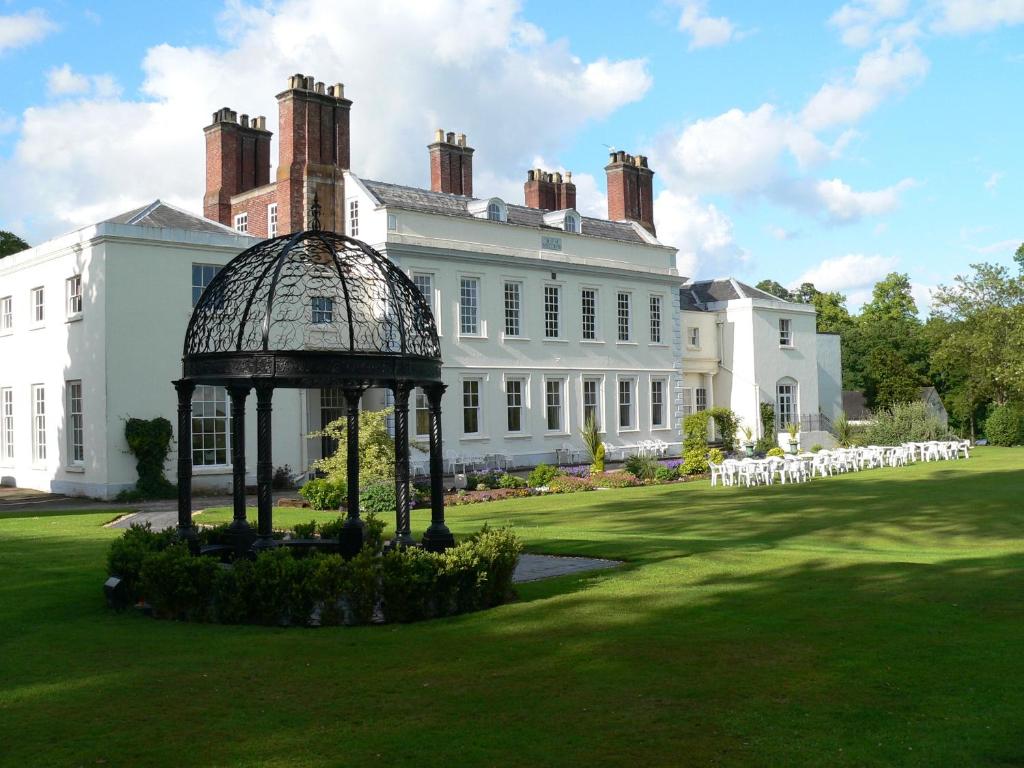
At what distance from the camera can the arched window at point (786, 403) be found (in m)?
45.8

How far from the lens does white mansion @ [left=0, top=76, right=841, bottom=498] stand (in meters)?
26.6

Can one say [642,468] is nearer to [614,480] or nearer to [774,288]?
[614,480]

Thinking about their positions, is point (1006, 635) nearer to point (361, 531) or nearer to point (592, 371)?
point (361, 531)

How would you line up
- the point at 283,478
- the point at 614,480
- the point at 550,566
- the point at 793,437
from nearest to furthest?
the point at 550,566, the point at 283,478, the point at 614,480, the point at 793,437

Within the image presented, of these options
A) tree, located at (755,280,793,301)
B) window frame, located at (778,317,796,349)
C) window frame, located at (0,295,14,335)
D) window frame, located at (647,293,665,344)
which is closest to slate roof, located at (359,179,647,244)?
window frame, located at (647,293,665,344)

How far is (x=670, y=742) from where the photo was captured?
229 inches

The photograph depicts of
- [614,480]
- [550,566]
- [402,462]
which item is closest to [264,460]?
[402,462]

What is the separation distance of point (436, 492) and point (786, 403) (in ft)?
124

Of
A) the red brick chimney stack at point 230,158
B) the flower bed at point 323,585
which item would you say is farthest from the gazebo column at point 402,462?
the red brick chimney stack at point 230,158

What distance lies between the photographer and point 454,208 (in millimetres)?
35750

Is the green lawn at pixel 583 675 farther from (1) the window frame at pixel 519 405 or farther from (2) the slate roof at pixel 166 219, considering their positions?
(1) the window frame at pixel 519 405

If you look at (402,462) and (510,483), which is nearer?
(402,462)

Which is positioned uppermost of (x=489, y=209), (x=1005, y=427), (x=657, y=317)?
(x=489, y=209)

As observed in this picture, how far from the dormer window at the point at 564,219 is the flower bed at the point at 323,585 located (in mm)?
29670
